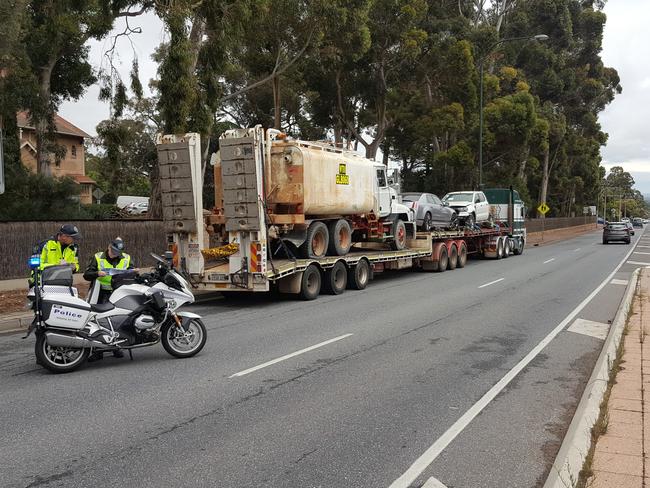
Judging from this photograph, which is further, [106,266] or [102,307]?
[106,266]

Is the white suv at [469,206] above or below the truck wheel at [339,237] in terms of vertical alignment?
above

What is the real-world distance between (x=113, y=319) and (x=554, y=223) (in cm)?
6272

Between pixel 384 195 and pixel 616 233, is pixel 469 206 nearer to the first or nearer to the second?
pixel 384 195

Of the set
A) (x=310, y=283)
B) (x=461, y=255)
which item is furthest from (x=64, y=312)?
(x=461, y=255)

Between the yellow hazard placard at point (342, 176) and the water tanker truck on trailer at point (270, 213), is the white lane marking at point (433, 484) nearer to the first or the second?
the water tanker truck on trailer at point (270, 213)

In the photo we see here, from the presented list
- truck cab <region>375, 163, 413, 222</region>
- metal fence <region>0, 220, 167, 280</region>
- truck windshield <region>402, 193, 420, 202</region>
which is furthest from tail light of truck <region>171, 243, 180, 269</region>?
truck windshield <region>402, 193, 420, 202</region>

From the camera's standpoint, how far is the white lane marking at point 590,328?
33.6 feet

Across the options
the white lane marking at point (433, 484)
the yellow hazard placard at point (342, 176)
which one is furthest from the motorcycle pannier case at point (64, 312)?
the yellow hazard placard at point (342, 176)

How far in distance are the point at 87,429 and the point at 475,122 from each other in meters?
37.4

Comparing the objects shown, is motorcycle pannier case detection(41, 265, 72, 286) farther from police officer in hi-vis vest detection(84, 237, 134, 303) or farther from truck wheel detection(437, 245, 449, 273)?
truck wheel detection(437, 245, 449, 273)

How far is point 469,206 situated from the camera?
26.2m

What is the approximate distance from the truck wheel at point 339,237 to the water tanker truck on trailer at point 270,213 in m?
0.03

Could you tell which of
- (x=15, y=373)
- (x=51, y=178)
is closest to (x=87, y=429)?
(x=15, y=373)

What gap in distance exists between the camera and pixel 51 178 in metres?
18.3
